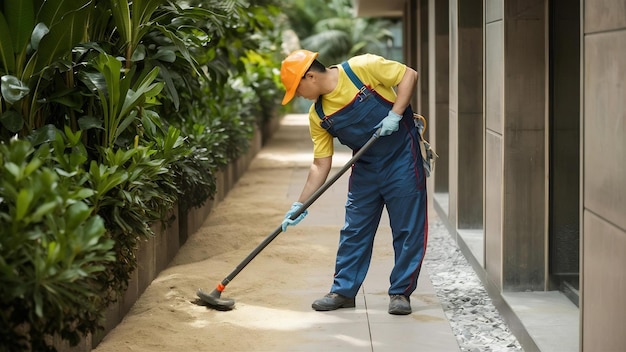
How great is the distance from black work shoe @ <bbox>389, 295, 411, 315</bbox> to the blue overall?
4cm

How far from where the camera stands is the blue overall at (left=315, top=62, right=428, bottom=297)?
6594 millimetres

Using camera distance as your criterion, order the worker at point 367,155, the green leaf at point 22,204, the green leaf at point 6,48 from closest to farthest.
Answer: the green leaf at point 22,204, the green leaf at point 6,48, the worker at point 367,155

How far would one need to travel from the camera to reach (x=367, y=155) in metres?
6.69

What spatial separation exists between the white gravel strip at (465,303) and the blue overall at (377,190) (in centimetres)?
45

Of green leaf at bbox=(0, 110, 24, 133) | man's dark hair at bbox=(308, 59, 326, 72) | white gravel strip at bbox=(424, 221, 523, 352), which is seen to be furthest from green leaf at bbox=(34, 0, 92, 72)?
white gravel strip at bbox=(424, 221, 523, 352)

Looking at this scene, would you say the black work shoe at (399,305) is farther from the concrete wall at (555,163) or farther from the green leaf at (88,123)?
the green leaf at (88,123)

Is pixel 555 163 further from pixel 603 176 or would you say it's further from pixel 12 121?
pixel 12 121

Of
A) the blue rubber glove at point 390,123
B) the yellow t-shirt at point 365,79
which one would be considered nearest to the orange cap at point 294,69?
the yellow t-shirt at point 365,79

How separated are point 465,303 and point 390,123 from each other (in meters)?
1.49

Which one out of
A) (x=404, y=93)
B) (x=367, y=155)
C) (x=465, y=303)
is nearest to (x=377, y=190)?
(x=367, y=155)

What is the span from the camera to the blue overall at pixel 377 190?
6.59 m

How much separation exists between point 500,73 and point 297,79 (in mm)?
1462

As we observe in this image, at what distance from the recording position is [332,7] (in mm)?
39531

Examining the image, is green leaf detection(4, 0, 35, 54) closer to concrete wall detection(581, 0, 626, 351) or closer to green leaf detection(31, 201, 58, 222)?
green leaf detection(31, 201, 58, 222)
